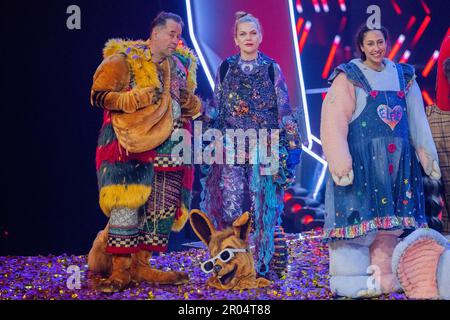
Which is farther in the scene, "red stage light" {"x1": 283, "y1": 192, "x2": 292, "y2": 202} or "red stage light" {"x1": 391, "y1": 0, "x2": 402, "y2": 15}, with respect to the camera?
"red stage light" {"x1": 283, "y1": 192, "x2": 292, "y2": 202}

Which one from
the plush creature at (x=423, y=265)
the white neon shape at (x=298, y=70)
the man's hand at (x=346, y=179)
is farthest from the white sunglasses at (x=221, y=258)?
the white neon shape at (x=298, y=70)

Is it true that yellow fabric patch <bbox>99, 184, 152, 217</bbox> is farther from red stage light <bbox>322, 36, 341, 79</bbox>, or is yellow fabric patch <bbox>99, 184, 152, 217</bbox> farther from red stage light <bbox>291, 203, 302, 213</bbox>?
red stage light <bbox>322, 36, 341, 79</bbox>

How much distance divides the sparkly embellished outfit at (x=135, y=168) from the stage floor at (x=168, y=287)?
24cm

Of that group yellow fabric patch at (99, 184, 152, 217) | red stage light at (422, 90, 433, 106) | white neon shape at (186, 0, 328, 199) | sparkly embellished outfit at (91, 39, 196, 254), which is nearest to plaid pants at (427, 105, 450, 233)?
red stage light at (422, 90, 433, 106)

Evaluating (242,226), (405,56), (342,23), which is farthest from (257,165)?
(405,56)

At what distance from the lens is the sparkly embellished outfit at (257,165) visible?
3070 millimetres

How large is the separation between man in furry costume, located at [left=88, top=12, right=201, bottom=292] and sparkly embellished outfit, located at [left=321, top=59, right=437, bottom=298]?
77 cm

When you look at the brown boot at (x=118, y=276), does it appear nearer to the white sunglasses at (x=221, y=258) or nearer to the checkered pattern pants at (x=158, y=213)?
the checkered pattern pants at (x=158, y=213)

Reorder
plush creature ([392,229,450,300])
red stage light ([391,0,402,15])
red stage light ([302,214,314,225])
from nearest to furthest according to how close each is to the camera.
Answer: plush creature ([392,229,450,300]) < red stage light ([391,0,402,15]) < red stage light ([302,214,314,225])

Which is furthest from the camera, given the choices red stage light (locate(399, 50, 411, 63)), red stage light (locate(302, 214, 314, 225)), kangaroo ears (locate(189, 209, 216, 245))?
red stage light (locate(302, 214, 314, 225))

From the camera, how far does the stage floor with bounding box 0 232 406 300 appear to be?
2.93 metres
